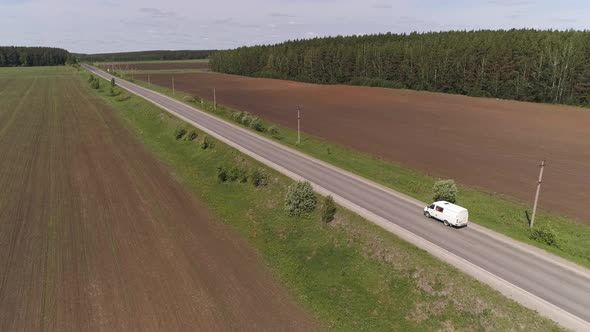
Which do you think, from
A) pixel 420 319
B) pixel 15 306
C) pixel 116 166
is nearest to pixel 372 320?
pixel 420 319

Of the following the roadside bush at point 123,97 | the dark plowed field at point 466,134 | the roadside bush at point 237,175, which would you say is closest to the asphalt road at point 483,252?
the roadside bush at point 237,175

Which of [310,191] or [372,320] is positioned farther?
[310,191]

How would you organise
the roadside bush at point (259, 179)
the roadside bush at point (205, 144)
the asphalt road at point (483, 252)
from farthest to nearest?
the roadside bush at point (205, 144)
the roadside bush at point (259, 179)
the asphalt road at point (483, 252)

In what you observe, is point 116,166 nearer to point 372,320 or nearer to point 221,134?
point 221,134

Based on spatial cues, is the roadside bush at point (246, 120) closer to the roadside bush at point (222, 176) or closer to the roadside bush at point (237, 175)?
the roadside bush at point (222, 176)

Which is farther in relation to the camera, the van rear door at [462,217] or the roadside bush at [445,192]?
the roadside bush at [445,192]

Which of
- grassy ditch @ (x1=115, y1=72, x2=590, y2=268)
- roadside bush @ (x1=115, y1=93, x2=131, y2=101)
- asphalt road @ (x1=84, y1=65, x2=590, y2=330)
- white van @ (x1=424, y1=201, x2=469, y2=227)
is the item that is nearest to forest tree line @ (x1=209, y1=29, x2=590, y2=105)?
grassy ditch @ (x1=115, y1=72, x2=590, y2=268)

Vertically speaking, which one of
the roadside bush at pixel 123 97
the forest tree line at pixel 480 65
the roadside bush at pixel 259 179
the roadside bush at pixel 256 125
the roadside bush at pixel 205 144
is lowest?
the roadside bush at pixel 259 179

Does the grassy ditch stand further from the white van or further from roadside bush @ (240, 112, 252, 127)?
roadside bush @ (240, 112, 252, 127)
